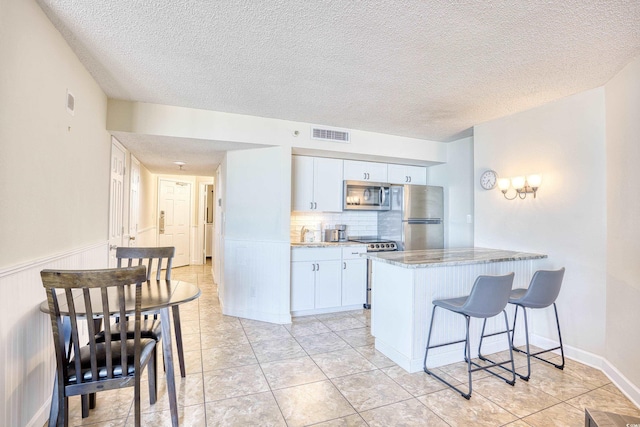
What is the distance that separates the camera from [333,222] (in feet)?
16.1

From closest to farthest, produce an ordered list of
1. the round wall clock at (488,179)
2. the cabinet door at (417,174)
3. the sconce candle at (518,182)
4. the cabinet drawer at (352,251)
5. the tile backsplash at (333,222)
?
the sconce candle at (518,182)
the round wall clock at (488,179)
the cabinet drawer at (352,251)
the tile backsplash at (333,222)
the cabinet door at (417,174)

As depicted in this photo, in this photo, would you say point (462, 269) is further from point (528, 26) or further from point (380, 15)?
point (380, 15)

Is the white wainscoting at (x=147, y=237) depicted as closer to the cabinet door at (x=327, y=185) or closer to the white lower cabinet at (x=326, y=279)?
the white lower cabinet at (x=326, y=279)

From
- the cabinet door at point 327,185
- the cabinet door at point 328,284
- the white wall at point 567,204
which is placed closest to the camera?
the white wall at point 567,204

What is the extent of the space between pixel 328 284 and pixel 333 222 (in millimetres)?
1104

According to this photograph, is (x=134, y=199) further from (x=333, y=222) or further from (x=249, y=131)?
(x=333, y=222)

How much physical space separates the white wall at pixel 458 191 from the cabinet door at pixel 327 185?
1703 millimetres

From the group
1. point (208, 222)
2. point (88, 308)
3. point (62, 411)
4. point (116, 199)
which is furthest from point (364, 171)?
point (208, 222)

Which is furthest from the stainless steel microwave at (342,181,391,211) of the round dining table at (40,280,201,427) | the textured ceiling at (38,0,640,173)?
the round dining table at (40,280,201,427)

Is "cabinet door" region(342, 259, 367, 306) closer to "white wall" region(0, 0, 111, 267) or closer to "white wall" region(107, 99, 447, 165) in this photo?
"white wall" region(107, 99, 447, 165)

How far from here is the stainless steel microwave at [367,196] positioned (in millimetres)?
4594

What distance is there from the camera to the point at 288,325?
3709 millimetres

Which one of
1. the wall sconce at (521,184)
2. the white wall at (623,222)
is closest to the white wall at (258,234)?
the wall sconce at (521,184)

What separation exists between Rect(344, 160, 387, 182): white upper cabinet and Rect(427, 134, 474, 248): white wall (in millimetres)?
963
